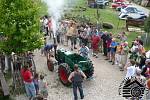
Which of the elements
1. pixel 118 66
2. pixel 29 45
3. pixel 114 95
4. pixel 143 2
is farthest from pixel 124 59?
pixel 143 2

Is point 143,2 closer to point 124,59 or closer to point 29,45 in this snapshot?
point 124,59

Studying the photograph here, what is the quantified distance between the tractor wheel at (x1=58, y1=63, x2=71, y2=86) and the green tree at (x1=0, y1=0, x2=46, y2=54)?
1.82 meters

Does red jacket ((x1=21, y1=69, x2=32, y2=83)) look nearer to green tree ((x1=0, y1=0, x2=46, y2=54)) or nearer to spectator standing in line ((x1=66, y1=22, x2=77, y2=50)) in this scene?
green tree ((x1=0, y1=0, x2=46, y2=54))

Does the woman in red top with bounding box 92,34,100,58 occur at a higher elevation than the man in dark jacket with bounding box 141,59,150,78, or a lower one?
lower

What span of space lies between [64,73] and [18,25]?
3.13 metres

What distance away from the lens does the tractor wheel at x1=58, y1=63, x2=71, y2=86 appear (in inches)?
701

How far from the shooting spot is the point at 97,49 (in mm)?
22703

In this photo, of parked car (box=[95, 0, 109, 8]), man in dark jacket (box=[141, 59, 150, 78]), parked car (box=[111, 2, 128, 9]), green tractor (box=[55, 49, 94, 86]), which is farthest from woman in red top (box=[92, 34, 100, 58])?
parked car (box=[111, 2, 128, 9])

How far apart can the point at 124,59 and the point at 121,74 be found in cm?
85

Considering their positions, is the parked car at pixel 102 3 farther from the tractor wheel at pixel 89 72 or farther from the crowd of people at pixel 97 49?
the tractor wheel at pixel 89 72

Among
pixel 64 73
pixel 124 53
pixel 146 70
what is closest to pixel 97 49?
pixel 124 53

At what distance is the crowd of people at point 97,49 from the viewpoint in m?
16.0

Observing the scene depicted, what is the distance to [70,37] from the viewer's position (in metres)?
23.7

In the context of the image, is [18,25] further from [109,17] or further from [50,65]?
[109,17]
